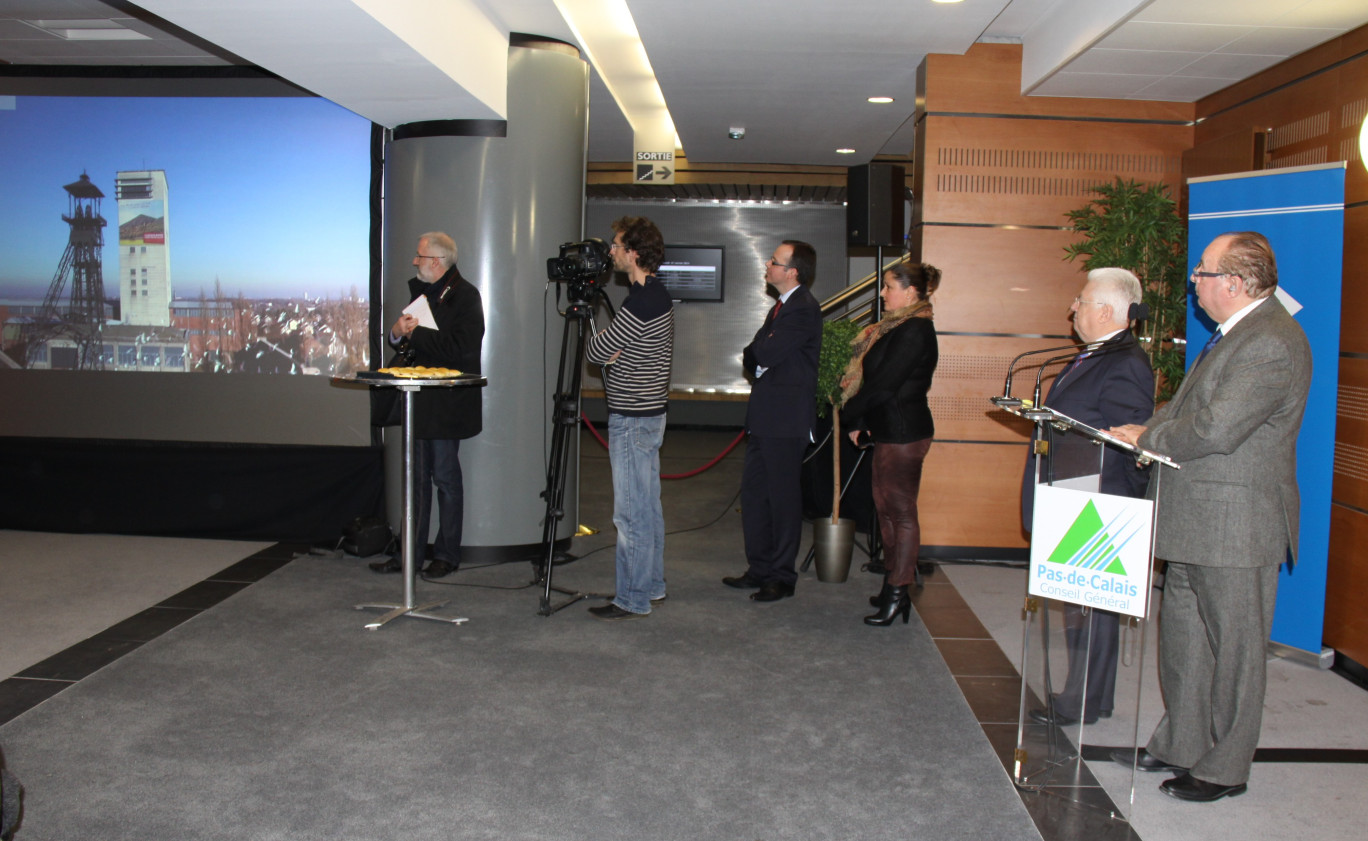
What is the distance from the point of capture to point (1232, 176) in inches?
168

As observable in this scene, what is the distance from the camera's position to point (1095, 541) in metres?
2.48

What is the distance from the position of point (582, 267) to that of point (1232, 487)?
2771 mm

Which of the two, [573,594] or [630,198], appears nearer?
[573,594]

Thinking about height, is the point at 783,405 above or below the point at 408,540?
above

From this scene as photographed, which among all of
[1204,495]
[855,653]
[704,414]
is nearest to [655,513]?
[855,653]

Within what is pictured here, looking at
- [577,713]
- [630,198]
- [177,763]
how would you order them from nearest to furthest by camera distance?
[177,763] → [577,713] → [630,198]

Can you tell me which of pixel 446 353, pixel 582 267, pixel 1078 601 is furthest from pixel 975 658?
pixel 446 353

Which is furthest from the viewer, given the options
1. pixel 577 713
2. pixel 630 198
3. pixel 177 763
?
pixel 630 198

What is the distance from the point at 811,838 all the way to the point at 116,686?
260 cm

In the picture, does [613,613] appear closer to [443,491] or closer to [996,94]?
[443,491]

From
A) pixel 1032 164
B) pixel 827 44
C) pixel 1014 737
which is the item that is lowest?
pixel 1014 737

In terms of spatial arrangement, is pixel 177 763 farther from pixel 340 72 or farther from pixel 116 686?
pixel 340 72

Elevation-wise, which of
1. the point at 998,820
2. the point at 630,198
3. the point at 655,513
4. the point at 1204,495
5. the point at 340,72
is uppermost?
the point at 630,198

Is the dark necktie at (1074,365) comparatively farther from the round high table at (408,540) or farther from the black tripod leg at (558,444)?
the round high table at (408,540)
